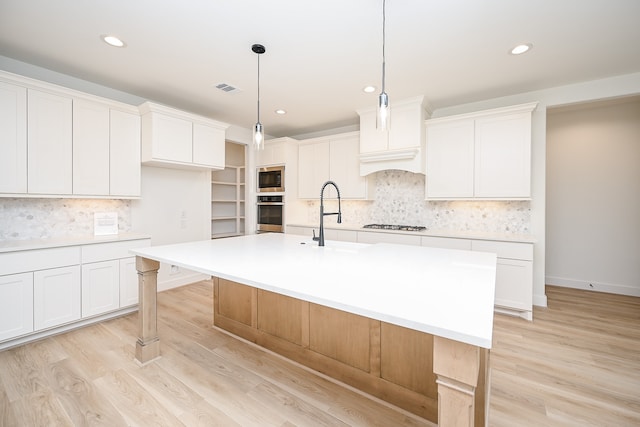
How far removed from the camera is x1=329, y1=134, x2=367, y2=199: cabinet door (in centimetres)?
422

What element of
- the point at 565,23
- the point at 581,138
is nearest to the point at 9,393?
the point at 565,23

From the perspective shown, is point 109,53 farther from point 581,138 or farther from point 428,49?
point 581,138

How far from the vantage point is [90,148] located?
288 cm

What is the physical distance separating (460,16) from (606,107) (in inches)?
137

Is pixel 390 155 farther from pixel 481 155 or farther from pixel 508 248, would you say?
pixel 508 248

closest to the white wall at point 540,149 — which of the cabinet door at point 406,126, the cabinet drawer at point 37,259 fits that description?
the cabinet door at point 406,126

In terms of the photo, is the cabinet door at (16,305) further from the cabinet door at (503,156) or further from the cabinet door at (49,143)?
the cabinet door at (503,156)

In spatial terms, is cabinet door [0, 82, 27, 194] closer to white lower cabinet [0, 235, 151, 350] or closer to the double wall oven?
white lower cabinet [0, 235, 151, 350]

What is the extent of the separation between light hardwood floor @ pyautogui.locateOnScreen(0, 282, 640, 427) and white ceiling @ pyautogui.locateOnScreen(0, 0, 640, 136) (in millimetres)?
2530

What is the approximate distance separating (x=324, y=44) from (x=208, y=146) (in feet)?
7.20

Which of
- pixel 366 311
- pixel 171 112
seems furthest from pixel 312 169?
pixel 366 311

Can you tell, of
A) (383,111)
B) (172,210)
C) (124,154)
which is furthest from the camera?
(172,210)

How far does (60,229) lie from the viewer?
9.66 ft

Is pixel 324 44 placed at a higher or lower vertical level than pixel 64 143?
higher
